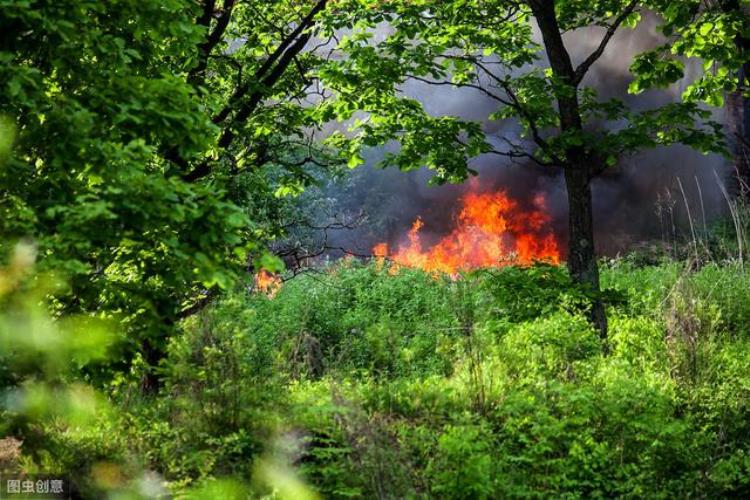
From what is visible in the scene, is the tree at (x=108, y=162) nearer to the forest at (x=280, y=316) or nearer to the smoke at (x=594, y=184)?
the forest at (x=280, y=316)

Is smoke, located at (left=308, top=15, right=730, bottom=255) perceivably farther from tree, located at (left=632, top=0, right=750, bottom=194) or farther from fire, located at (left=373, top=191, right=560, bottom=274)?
tree, located at (left=632, top=0, right=750, bottom=194)

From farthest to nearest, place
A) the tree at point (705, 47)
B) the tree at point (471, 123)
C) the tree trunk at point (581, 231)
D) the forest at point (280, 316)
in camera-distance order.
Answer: the tree trunk at point (581, 231), the tree at point (705, 47), the tree at point (471, 123), the forest at point (280, 316)

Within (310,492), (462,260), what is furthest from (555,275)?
(462,260)

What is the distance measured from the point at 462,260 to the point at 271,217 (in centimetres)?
983

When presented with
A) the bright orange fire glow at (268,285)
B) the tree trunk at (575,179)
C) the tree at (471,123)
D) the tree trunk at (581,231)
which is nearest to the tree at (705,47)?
the tree at (471,123)

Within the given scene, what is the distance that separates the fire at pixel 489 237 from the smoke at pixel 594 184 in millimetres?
501

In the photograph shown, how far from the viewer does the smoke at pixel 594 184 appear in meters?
22.4

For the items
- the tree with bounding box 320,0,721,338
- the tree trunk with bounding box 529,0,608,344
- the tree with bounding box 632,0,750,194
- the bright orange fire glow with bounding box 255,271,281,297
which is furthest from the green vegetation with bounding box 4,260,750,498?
the bright orange fire glow with bounding box 255,271,281,297

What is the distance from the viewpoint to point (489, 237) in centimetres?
2186

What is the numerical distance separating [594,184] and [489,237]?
4.27 meters

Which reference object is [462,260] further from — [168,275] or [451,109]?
[168,275]

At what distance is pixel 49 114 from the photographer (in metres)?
4.41

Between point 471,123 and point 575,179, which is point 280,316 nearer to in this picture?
point 471,123

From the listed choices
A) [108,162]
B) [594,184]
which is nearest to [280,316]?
[108,162]
